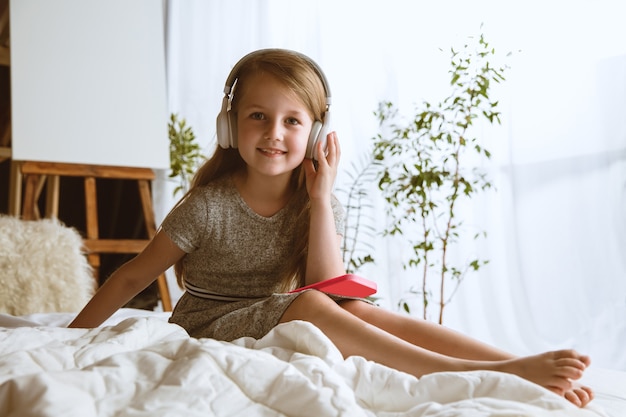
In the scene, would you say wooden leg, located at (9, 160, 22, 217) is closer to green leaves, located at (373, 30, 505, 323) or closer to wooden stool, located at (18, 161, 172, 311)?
wooden stool, located at (18, 161, 172, 311)

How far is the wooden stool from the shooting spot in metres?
2.82

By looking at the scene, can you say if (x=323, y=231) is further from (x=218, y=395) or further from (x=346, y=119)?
(x=346, y=119)

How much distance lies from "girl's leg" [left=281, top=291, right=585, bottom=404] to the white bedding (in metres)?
0.07

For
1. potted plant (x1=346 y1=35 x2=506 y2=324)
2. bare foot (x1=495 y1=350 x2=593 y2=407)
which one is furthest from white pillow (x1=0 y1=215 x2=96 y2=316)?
bare foot (x1=495 y1=350 x2=593 y2=407)

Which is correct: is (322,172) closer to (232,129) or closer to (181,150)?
(232,129)

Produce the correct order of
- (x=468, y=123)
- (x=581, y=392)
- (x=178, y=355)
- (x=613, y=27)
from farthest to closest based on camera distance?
(x=468, y=123), (x=613, y=27), (x=581, y=392), (x=178, y=355)

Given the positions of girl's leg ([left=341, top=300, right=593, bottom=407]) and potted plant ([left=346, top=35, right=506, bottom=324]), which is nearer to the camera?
girl's leg ([left=341, top=300, right=593, bottom=407])

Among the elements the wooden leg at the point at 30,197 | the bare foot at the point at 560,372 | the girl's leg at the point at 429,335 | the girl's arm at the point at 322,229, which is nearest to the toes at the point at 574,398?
the bare foot at the point at 560,372

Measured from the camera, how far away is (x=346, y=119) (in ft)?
10.7

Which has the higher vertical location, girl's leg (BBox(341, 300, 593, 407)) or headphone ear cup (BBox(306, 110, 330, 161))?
headphone ear cup (BBox(306, 110, 330, 161))

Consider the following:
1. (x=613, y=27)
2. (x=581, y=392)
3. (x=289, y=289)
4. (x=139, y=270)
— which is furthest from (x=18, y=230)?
(x=613, y=27)

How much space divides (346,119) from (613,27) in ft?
4.03

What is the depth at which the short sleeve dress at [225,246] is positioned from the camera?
157 centimetres

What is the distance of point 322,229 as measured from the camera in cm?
154
